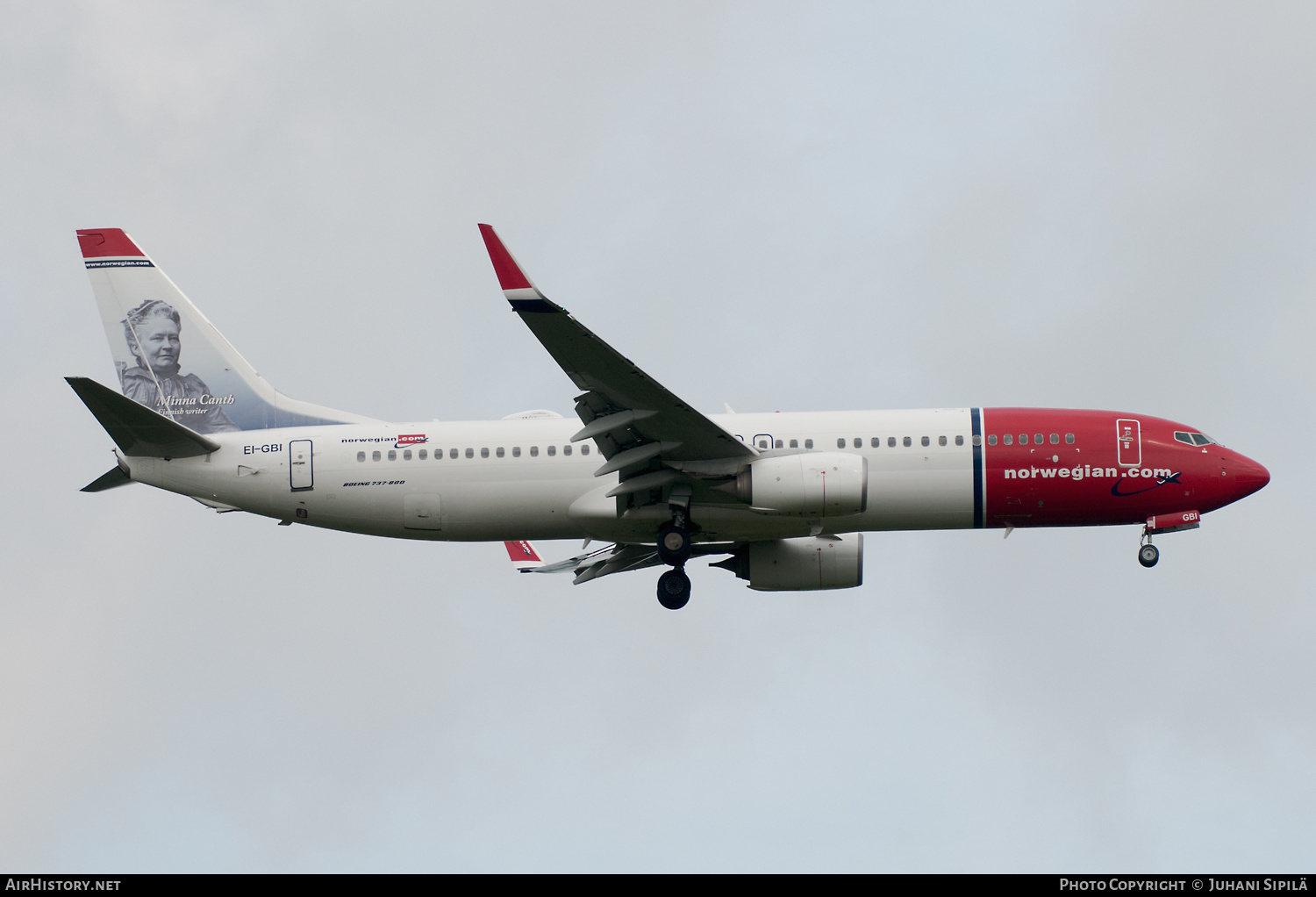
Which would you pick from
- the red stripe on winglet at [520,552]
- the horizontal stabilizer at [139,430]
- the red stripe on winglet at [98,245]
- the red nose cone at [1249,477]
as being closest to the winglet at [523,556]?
the red stripe on winglet at [520,552]

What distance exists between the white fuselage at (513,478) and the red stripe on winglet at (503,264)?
24.8ft

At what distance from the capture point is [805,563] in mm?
40906

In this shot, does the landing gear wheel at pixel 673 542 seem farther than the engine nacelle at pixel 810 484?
Yes

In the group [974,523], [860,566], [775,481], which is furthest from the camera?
[860,566]

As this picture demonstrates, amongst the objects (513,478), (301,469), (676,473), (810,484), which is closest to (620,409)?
(676,473)

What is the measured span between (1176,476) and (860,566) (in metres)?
8.52

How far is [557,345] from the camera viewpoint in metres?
33.5

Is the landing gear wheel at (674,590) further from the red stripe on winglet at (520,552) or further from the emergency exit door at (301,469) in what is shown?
the emergency exit door at (301,469)

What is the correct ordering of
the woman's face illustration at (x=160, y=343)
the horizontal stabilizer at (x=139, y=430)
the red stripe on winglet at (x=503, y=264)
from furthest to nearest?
the woman's face illustration at (x=160, y=343), the horizontal stabilizer at (x=139, y=430), the red stripe on winglet at (x=503, y=264)

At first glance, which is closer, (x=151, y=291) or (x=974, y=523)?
(x=974, y=523)

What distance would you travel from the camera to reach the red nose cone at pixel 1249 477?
39.2 metres
